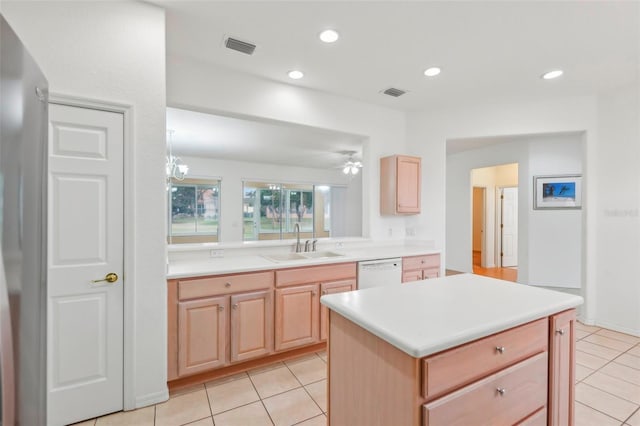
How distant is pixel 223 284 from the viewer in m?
2.26

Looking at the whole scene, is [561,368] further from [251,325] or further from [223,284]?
[223,284]

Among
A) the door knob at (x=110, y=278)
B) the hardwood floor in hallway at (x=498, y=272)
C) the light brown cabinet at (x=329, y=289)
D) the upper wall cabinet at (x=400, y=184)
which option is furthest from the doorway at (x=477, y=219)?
the door knob at (x=110, y=278)

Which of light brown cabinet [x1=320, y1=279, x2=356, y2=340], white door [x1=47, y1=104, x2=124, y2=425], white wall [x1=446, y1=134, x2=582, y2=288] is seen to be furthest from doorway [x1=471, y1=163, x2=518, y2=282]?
white door [x1=47, y1=104, x2=124, y2=425]

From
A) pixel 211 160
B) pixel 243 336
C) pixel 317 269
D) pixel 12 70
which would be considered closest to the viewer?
pixel 12 70

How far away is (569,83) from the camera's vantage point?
3.11 metres

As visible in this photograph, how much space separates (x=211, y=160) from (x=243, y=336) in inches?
219

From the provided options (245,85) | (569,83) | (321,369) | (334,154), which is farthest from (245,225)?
(569,83)

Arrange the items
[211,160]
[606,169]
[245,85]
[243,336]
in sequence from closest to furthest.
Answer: [243,336]
[245,85]
[606,169]
[211,160]

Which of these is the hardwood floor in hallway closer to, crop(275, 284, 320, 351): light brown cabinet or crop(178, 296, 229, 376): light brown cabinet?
crop(275, 284, 320, 351): light brown cabinet

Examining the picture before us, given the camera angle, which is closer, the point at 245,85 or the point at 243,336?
the point at 243,336

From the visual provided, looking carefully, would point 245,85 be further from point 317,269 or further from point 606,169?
point 606,169

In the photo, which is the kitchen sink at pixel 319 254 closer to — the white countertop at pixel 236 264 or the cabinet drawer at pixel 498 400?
the white countertop at pixel 236 264

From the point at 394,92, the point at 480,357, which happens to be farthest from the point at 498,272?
the point at 480,357

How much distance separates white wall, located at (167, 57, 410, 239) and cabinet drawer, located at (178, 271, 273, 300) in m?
1.60
